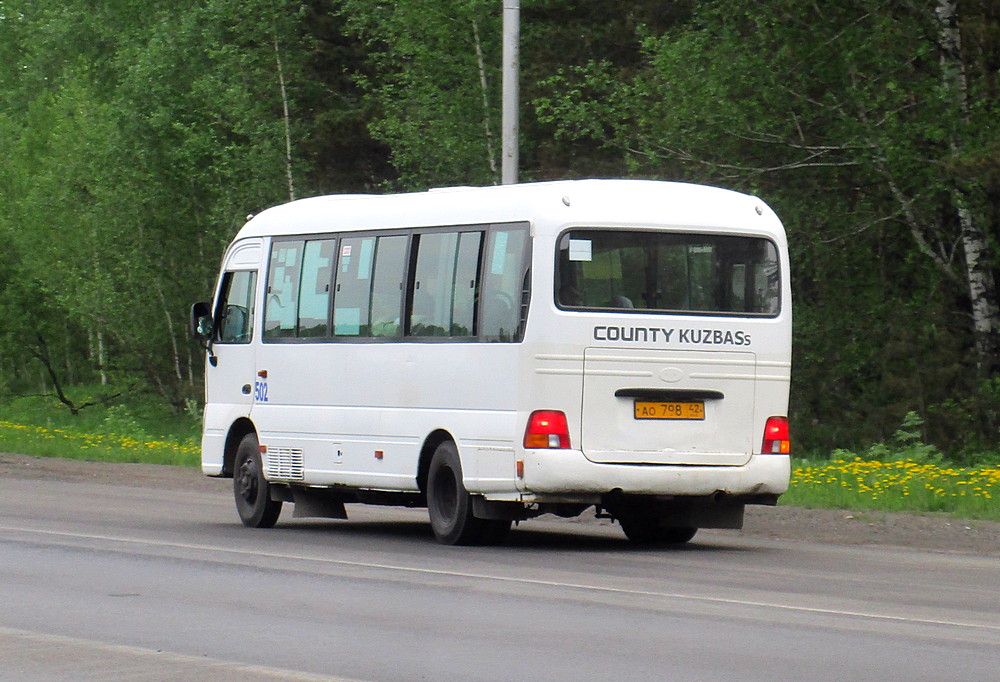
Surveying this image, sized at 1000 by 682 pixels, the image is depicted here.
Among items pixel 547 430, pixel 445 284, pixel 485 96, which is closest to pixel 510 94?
pixel 445 284

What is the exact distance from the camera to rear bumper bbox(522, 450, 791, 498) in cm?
1488

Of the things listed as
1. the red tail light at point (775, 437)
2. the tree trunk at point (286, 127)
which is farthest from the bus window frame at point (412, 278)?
the tree trunk at point (286, 127)

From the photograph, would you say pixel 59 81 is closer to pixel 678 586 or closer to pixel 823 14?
pixel 823 14

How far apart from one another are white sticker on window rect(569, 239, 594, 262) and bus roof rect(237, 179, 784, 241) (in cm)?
14

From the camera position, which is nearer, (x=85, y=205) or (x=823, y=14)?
(x=823, y=14)

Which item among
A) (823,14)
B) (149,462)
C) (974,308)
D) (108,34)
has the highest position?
(108,34)

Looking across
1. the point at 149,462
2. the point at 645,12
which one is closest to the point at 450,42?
the point at 645,12

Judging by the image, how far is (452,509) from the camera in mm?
15938

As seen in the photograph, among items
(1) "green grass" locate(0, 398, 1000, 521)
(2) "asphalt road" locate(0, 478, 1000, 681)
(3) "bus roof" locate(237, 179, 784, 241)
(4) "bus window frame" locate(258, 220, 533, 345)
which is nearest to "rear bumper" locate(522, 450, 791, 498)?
(2) "asphalt road" locate(0, 478, 1000, 681)

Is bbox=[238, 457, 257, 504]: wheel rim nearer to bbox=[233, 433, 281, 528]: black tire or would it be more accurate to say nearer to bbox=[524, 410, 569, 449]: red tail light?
bbox=[233, 433, 281, 528]: black tire

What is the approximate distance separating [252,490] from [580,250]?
4.96 m

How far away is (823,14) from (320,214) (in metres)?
14.0

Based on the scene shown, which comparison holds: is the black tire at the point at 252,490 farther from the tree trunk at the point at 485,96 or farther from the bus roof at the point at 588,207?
the tree trunk at the point at 485,96

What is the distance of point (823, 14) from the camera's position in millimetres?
29922
